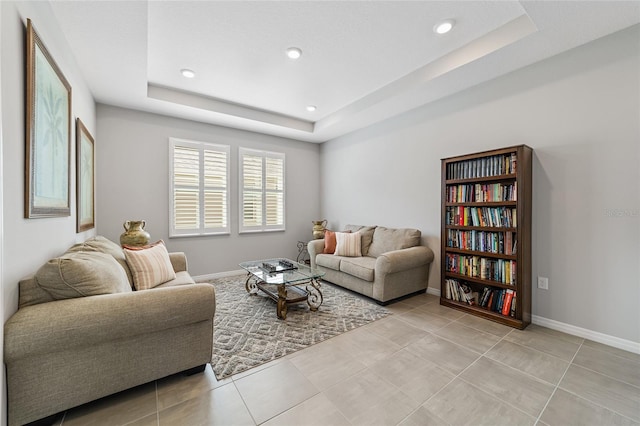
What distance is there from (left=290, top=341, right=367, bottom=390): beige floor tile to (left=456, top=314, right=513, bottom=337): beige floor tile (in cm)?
138

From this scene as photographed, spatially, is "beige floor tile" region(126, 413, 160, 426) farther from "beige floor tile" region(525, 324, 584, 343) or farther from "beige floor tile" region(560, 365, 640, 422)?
"beige floor tile" region(525, 324, 584, 343)

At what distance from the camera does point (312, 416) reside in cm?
153

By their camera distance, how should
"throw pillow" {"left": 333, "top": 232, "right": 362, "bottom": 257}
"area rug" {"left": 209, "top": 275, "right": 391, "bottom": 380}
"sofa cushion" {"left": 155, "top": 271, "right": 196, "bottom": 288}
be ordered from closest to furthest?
"area rug" {"left": 209, "top": 275, "right": 391, "bottom": 380}, "sofa cushion" {"left": 155, "top": 271, "right": 196, "bottom": 288}, "throw pillow" {"left": 333, "top": 232, "right": 362, "bottom": 257}

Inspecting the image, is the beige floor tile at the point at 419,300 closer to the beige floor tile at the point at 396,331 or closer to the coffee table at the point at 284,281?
the beige floor tile at the point at 396,331

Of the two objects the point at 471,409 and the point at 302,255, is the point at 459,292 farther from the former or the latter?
the point at 302,255

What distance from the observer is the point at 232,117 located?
4.08 m

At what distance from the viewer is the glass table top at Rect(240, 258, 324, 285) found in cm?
287

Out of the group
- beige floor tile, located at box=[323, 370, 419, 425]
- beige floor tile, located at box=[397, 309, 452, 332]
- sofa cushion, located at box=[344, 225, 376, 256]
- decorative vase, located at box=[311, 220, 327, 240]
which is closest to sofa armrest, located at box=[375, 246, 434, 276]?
beige floor tile, located at box=[397, 309, 452, 332]

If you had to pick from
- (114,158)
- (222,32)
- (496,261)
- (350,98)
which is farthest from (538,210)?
(114,158)

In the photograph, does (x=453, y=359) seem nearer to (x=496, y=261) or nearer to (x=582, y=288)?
(x=496, y=261)

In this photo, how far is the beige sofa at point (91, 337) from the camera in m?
1.32

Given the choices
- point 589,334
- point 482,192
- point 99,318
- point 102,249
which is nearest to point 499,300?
point 589,334

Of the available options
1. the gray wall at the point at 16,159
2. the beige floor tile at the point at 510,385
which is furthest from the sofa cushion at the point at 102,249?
the beige floor tile at the point at 510,385

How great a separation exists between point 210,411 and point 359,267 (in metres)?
2.24
